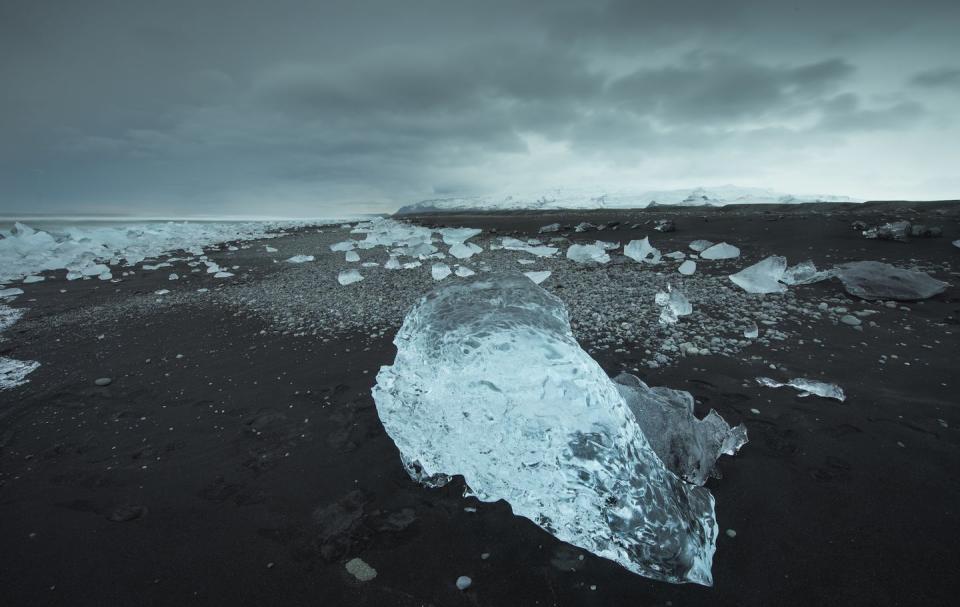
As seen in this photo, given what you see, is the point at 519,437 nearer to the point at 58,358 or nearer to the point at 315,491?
the point at 315,491

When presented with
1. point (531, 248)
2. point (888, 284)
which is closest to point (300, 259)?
point (531, 248)

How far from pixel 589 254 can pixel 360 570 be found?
335 inches

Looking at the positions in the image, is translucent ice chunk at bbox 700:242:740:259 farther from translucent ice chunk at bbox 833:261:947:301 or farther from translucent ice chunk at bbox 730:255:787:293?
translucent ice chunk at bbox 833:261:947:301

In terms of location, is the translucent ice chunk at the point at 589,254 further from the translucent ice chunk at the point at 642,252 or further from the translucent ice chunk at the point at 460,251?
the translucent ice chunk at the point at 460,251

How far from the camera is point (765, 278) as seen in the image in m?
6.22

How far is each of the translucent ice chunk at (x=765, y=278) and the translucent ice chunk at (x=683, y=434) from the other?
4286mm

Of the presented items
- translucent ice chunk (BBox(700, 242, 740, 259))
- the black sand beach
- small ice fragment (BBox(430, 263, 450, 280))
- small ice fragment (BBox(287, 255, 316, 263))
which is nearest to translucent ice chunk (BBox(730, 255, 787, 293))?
the black sand beach

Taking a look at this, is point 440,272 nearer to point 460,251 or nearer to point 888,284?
point 460,251

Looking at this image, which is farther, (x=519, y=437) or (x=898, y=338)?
(x=898, y=338)

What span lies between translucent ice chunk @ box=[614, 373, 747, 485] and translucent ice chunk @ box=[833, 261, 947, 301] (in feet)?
15.2

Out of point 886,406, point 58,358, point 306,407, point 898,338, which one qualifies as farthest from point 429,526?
point 58,358

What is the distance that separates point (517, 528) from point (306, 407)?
2468 mm

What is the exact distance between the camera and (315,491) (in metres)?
2.71

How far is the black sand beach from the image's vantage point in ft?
6.59
